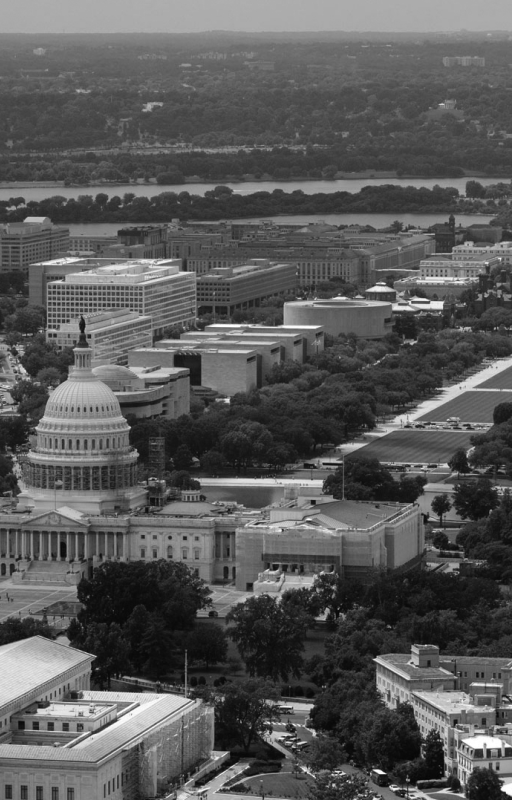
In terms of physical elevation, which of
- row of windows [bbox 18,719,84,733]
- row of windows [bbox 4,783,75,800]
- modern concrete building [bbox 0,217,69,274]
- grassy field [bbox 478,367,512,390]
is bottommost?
modern concrete building [bbox 0,217,69,274]

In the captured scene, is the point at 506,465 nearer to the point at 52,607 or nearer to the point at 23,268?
the point at 52,607

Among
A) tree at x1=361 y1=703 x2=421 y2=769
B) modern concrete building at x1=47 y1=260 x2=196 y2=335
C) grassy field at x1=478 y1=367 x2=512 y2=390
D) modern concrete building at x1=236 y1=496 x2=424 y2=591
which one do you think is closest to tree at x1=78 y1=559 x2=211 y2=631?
modern concrete building at x1=236 y1=496 x2=424 y2=591

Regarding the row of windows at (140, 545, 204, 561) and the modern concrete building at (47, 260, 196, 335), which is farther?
the modern concrete building at (47, 260, 196, 335)

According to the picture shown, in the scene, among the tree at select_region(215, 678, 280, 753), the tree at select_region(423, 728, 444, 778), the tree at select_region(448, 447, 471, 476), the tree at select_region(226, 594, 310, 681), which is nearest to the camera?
the tree at select_region(423, 728, 444, 778)

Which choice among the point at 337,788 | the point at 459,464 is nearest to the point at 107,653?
the point at 337,788

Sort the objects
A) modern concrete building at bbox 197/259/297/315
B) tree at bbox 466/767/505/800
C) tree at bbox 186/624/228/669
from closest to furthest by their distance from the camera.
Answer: tree at bbox 466/767/505/800 < tree at bbox 186/624/228/669 < modern concrete building at bbox 197/259/297/315

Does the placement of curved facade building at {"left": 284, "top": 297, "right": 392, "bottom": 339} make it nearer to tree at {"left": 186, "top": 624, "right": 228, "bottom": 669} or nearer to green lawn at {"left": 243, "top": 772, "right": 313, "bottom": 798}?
tree at {"left": 186, "top": 624, "right": 228, "bottom": 669}

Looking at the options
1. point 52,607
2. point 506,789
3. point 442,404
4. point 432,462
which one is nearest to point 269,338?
point 442,404
